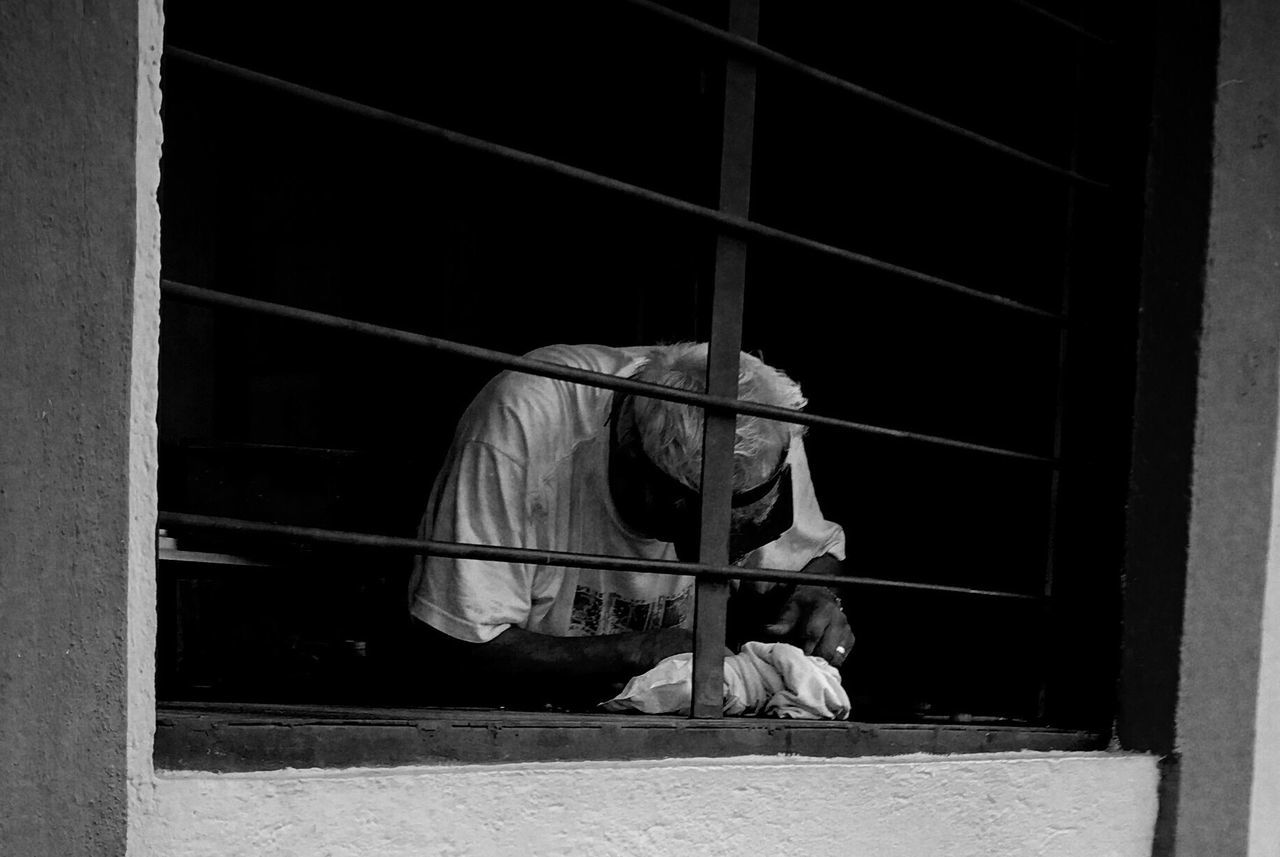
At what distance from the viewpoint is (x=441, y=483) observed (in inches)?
104

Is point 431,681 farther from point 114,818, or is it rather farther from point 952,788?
point 114,818

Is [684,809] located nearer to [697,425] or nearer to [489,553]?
[489,553]

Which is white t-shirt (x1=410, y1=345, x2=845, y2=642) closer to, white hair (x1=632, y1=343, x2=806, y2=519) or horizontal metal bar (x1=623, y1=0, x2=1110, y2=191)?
white hair (x1=632, y1=343, x2=806, y2=519)

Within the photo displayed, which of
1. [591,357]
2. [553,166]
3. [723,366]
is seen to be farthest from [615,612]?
[553,166]

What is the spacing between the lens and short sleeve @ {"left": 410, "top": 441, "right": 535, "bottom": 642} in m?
2.42

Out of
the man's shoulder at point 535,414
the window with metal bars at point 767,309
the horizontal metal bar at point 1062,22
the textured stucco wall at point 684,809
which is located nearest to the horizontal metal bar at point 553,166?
the window with metal bars at point 767,309

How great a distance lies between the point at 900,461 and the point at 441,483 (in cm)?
A: 129

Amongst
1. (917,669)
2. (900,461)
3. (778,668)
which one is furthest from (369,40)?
(778,668)

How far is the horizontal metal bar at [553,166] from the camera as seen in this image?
4.87ft

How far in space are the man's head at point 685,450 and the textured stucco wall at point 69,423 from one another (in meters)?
1.29

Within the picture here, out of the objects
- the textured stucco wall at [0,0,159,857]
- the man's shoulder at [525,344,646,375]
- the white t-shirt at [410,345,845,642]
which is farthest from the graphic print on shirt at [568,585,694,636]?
the textured stucco wall at [0,0,159,857]

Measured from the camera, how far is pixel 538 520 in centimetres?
268

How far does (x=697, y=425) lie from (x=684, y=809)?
2.69ft

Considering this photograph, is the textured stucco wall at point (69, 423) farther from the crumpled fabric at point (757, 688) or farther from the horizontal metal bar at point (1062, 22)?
the horizontal metal bar at point (1062, 22)
